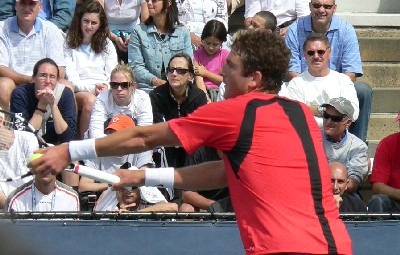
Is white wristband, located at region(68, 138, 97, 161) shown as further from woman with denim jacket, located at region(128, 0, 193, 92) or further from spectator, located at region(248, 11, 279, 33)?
spectator, located at region(248, 11, 279, 33)

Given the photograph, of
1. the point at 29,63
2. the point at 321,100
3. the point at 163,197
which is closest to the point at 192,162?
the point at 163,197

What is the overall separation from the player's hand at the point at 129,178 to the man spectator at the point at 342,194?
3.16 m

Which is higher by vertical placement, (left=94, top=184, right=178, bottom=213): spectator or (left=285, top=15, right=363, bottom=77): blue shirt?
(left=285, top=15, right=363, bottom=77): blue shirt

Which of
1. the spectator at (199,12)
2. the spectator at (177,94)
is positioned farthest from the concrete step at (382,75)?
the spectator at (177,94)

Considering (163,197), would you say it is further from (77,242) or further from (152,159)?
(77,242)

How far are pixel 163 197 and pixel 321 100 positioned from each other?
1920 millimetres

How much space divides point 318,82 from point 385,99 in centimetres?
182

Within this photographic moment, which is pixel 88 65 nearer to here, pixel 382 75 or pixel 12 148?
pixel 382 75

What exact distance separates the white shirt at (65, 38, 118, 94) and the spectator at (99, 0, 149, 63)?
670 mm

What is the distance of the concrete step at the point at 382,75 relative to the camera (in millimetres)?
10773

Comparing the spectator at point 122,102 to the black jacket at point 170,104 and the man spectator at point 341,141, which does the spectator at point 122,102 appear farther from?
the man spectator at point 341,141

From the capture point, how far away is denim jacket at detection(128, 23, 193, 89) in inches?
382

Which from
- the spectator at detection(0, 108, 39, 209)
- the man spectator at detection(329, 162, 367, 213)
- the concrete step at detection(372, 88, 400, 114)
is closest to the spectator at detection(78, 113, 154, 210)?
the man spectator at detection(329, 162, 367, 213)

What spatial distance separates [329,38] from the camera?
382 inches
